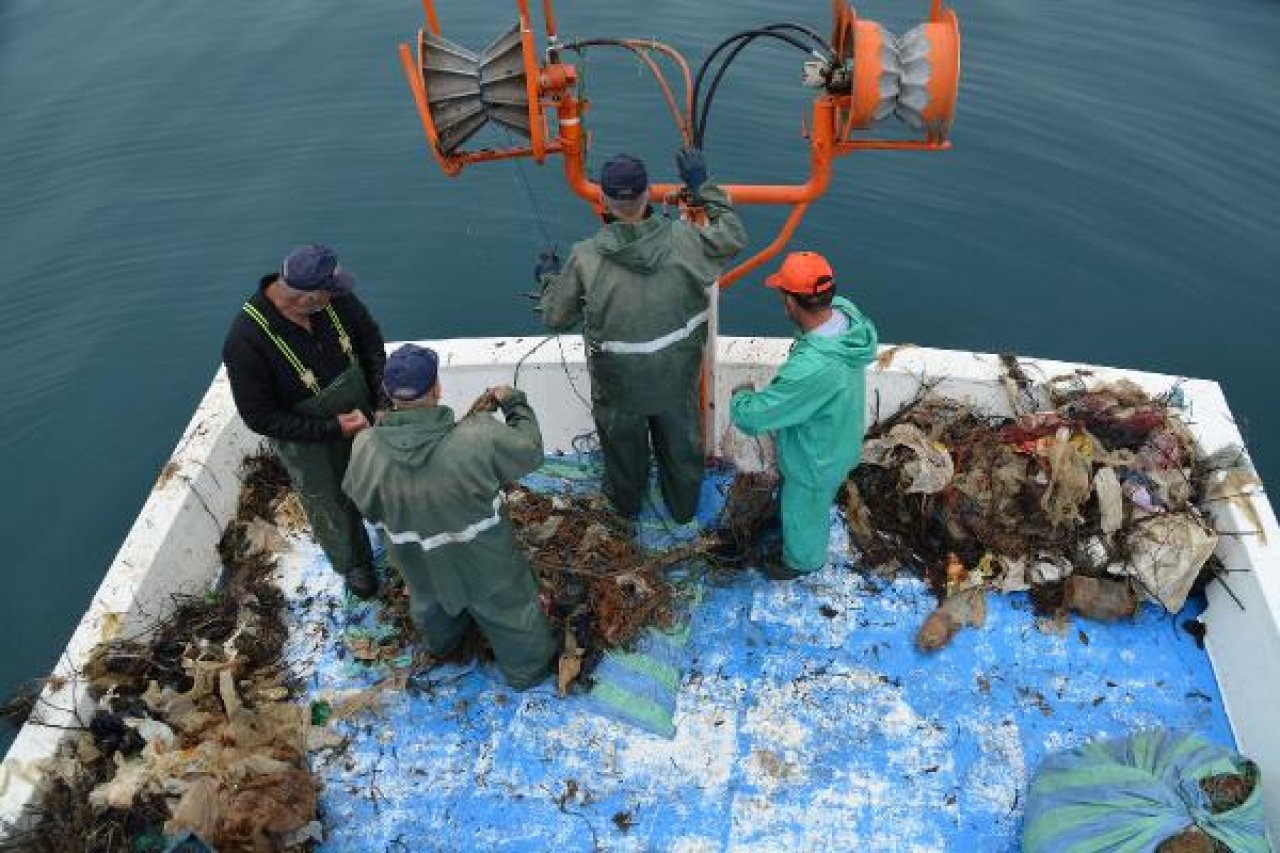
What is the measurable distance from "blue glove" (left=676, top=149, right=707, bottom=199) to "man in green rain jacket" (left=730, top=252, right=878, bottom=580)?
0.49m

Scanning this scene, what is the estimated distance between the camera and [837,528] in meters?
4.25

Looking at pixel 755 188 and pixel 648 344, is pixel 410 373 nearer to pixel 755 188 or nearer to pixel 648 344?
pixel 648 344

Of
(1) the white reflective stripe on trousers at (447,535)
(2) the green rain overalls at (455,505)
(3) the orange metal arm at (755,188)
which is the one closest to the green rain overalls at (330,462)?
(2) the green rain overalls at (455,505)

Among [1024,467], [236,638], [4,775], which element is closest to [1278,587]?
[1024,467]

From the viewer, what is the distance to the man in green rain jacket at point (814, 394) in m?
3.20

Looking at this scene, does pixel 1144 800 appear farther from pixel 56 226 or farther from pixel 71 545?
pixel 56 226

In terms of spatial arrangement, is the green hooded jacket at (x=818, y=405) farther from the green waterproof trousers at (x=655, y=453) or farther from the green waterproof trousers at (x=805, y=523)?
the green waterproof trousers at (x=655, y=453)

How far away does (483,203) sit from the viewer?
784 centimetres

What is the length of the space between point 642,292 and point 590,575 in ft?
4.26

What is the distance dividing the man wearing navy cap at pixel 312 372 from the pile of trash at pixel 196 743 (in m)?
0.57

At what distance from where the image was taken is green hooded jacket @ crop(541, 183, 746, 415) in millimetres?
3359

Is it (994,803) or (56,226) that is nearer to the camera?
(994,803)

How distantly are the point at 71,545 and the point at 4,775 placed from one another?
2.74m

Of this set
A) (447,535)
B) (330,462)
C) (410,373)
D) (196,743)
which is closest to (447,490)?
(447,535)
